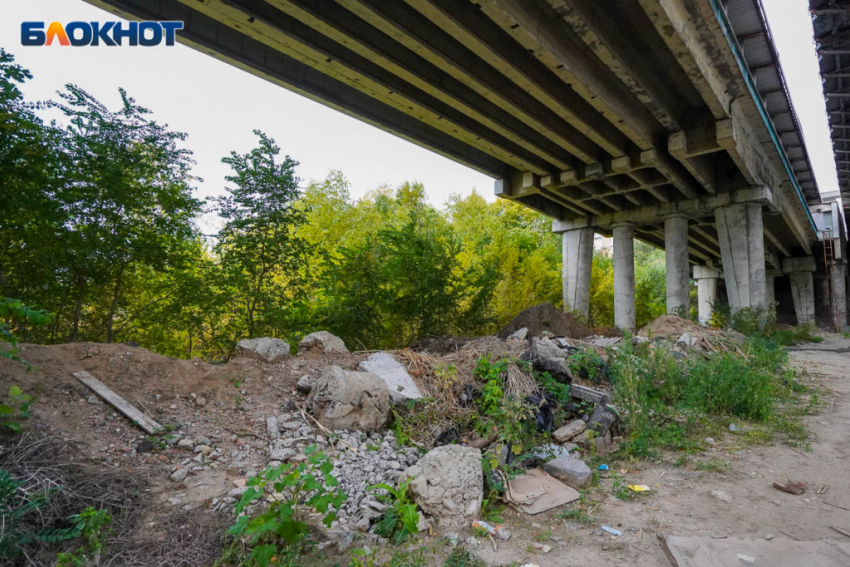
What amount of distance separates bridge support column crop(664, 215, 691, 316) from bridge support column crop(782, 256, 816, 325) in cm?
1896

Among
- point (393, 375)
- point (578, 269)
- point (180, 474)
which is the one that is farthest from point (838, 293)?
point (180, 474)

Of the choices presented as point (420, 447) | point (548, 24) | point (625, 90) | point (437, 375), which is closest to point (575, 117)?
point (625, 90)

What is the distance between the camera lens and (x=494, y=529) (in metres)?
2.72

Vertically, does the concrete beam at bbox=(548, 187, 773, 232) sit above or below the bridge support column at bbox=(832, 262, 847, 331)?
above

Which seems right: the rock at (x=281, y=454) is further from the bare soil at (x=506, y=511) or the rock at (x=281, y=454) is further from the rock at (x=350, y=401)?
the rock at (x=350, y=401)

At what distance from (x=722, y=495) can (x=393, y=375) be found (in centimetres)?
316

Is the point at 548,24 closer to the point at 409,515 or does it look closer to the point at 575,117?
the point at 575,117

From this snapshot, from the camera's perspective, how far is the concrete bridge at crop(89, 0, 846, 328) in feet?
20.1

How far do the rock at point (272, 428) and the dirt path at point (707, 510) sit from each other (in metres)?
2.09

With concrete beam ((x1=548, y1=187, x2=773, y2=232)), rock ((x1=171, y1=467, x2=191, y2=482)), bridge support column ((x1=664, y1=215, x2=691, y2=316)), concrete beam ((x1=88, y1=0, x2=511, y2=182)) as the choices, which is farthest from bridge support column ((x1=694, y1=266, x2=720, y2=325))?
rock ((x1=171, y1=467, x2=191, y2=482))

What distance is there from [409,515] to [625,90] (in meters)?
Answer: 9.24

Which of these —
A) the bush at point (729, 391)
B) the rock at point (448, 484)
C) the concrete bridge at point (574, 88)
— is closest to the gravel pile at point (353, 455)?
the rock at point (448, 484)

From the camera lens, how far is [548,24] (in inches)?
258

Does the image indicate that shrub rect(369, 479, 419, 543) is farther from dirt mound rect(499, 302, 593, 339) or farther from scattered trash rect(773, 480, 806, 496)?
dirt mound rect(499, 302, 593, 339)
